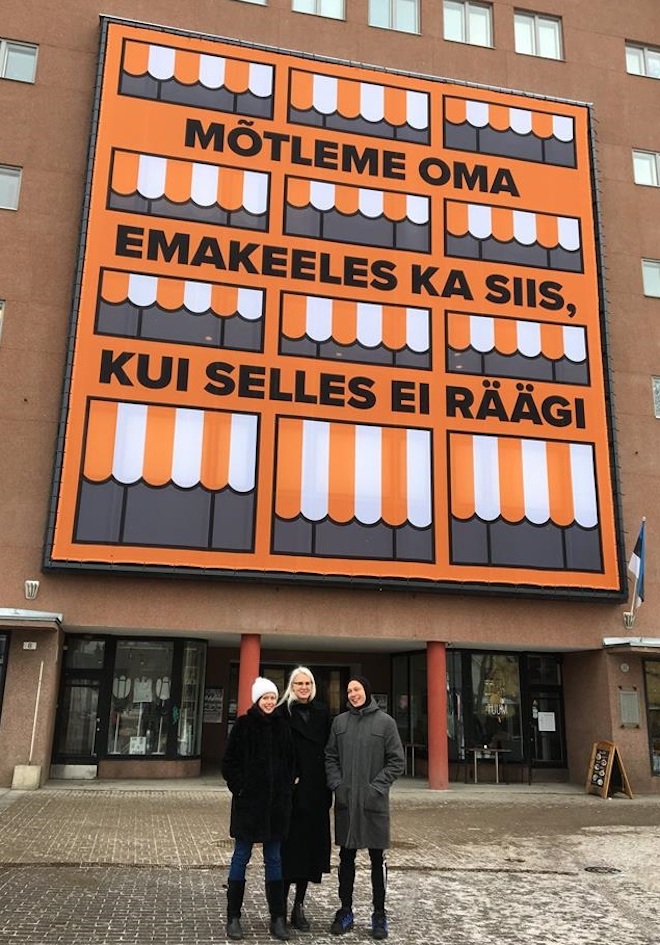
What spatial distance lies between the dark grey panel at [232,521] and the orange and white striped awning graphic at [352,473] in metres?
0.70

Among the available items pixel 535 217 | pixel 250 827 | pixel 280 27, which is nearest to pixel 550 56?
pixel 535 217

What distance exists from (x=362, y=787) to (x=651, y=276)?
20060 mm

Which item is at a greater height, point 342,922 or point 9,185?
point 9,185

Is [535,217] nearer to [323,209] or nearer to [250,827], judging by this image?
[323,209]

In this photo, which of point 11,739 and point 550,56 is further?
point 550,56

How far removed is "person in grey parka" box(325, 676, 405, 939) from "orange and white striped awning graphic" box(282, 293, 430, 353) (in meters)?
13.9

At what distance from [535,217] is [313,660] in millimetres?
13302

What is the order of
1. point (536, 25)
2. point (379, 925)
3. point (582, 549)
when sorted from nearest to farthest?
point (379, 925), point (582, 549), point (536, 25)

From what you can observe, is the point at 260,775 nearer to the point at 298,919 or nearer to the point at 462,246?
the point at 298,919

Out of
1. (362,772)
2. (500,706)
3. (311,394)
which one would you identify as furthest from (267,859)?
(500,706)

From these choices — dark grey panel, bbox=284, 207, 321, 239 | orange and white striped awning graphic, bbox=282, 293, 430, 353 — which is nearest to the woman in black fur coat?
orange and white striped awning graphic, bbox=282, 293, 430, 353

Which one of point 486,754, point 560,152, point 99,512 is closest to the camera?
point 99,512

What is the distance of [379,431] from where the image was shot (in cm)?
1969

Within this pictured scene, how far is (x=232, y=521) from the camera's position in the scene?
60.4ft
